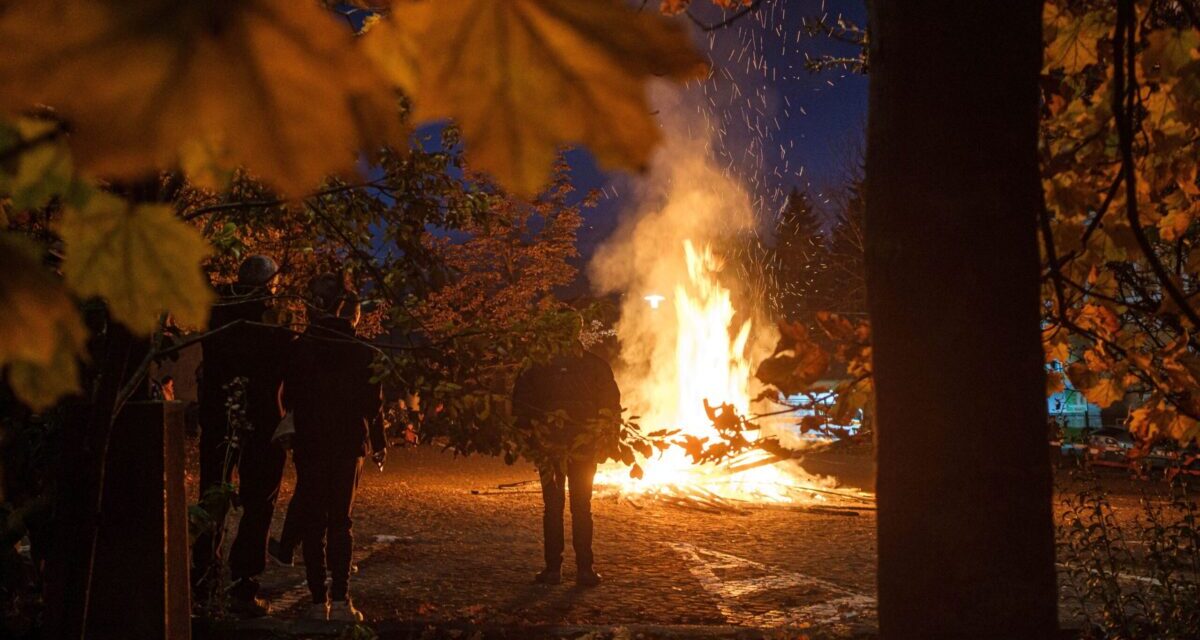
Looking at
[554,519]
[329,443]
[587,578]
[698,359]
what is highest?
A: [698,359]

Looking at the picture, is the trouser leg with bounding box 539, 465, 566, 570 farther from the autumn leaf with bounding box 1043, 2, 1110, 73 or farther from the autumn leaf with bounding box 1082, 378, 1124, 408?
the autumn leaf with bounding box 1043, 2, 1110, 73

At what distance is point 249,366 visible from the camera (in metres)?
4.99

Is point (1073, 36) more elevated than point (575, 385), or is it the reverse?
point (1073, 36)

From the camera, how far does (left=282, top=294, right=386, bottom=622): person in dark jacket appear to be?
15.8 ft

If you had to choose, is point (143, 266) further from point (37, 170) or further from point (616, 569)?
point (616, 569)

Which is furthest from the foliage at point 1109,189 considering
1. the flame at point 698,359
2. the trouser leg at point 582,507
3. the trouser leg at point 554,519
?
the flame at point 698,359

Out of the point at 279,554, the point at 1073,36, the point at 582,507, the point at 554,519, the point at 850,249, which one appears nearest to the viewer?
the point at 1073,36

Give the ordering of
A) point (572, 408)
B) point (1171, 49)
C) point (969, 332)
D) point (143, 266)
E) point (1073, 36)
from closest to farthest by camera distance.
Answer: point (143, 266) → point (969, 332) → point (1171, 49) → point (1073, 36) → point (572, 408)

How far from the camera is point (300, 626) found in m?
4.49

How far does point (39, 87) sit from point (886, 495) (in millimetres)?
1569

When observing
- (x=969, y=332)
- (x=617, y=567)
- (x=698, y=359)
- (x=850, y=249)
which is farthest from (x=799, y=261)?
(x=969, y=332)

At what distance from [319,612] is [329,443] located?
106 cm

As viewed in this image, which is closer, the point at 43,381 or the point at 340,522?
the point at 43,381

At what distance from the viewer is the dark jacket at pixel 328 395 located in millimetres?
4789
